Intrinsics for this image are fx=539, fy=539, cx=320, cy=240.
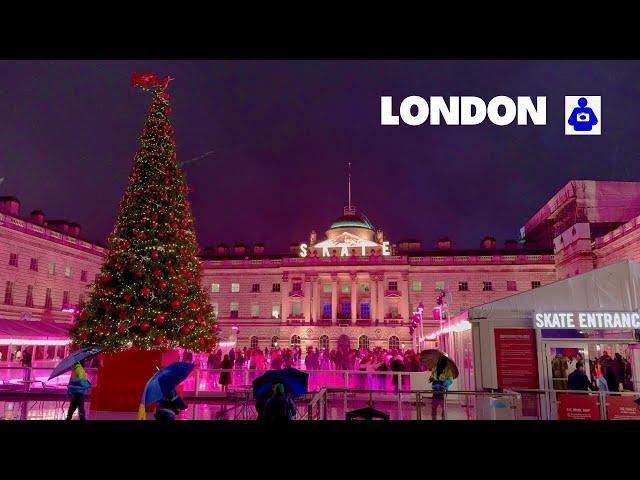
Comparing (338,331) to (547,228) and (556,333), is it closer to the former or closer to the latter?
(547,228)

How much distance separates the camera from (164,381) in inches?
264

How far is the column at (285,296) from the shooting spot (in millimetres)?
60406

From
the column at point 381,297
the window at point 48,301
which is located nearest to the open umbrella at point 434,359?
the window at point 48,301

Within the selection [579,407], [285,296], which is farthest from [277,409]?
[285,296]

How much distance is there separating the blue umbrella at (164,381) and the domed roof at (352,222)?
6384 centimetres

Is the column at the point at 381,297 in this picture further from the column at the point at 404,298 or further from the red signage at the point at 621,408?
the red signage at the point at 621,408

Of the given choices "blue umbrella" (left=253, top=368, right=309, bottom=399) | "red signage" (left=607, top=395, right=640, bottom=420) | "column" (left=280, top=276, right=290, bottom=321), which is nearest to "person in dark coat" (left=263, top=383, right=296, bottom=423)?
"blue umbrella" (left=253, top=368, right=309, bottom=399)
